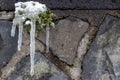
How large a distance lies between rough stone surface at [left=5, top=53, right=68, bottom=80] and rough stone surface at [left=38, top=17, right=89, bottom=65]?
6 centimetres

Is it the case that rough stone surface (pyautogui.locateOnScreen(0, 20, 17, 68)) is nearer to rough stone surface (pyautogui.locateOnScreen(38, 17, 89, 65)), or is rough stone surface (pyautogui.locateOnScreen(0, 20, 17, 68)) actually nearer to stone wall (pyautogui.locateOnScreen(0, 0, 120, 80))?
stone wall (pyautogui.locateOnScreen(0, 0, 120, 80))

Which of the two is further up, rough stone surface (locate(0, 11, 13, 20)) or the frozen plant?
the frozen plant

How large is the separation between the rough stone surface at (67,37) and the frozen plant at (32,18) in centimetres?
6

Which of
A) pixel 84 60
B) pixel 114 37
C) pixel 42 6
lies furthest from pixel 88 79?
pixel 42 6

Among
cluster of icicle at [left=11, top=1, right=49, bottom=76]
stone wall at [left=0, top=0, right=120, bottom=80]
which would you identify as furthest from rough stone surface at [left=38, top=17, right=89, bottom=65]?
cluster of icicle at [left=11, top=1, right=49, bottom=76]

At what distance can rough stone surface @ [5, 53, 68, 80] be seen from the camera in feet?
6.63

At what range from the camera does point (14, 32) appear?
2053mm

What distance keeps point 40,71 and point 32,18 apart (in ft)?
0.77

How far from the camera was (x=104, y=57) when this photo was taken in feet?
6.65

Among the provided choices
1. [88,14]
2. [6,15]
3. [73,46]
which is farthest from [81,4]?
[6,15]

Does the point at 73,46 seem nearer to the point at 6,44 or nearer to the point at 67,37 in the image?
the point at 67,37

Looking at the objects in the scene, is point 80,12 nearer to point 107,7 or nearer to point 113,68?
point 107,7

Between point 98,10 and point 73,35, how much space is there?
0.15 meters

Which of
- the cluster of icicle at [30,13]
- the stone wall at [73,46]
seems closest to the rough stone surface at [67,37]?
the stone wall at [73,46]
